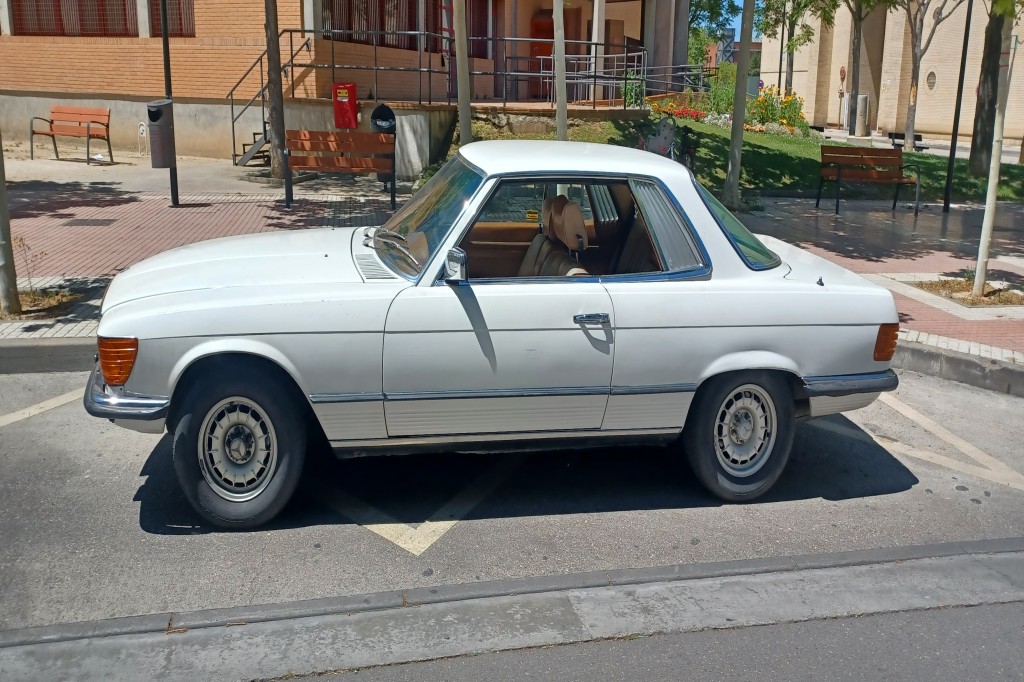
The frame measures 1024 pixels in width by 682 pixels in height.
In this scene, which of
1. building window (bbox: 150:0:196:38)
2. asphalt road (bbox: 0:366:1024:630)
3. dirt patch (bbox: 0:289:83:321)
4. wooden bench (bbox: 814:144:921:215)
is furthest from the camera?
building window (bbox: 150:0:196:38)

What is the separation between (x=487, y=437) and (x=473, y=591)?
0.83m

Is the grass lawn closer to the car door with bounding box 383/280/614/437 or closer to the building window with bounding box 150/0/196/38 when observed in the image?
the building window with bounding box 150/0/196/38

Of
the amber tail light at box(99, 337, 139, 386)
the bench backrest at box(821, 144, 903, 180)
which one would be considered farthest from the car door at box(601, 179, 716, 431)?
the bench backrest at box(821, 144, 903, 180)

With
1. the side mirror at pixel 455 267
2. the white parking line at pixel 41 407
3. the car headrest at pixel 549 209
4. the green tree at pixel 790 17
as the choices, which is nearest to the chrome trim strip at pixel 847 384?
the car headrest at pixel 549 209

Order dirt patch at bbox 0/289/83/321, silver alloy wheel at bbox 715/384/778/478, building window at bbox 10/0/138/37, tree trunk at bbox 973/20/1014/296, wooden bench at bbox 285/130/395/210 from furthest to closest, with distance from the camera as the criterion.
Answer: building window at bbox 10/0/138/37
wooden bench at bbox 285/130/395/210
tree trunk at bbox 973/20/1014/296
dirt patch at bbox 0/289/83/321
silver alloy wheel at bbox 715/384/778/478

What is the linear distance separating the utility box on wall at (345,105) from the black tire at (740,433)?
43.9 feet

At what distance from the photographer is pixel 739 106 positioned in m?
14.1

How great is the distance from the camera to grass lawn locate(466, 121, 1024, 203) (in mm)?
17375

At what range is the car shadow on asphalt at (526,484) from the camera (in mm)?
4918

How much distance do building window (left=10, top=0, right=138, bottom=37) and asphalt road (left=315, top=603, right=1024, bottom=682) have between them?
64.7ft

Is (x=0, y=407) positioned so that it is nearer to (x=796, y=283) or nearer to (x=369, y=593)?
(x=369, y=593)

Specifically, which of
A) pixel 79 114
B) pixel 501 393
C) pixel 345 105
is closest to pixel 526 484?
pixel 501 393

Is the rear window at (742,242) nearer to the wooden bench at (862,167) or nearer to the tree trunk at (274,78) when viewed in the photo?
the wooden bench at (862,167)

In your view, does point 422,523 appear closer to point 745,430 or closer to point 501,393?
point 501,393
